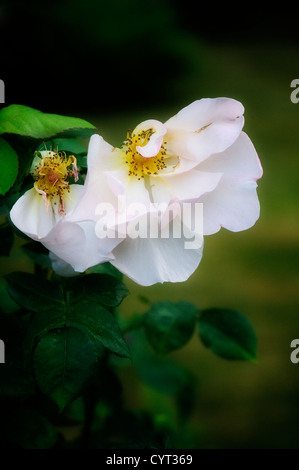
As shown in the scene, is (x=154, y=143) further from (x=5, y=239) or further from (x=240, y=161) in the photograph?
(x=5, y=239)

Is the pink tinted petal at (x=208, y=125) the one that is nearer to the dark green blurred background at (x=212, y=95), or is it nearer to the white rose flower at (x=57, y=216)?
the white rose flower at (x=57, y=216)

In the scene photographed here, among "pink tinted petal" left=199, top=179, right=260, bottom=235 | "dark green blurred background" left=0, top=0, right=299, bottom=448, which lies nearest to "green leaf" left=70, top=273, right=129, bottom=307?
"pink tinted petal" left=199, top=179, right=260, bottom=235

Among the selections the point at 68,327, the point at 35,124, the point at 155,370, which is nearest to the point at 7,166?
the point at 35,124

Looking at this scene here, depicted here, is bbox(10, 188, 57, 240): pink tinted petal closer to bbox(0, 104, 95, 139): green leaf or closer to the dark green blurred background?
bbox(0, 104, 95, 139): green leaf

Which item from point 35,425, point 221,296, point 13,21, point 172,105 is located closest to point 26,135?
point 35,425

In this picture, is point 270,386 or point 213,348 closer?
point 213,348

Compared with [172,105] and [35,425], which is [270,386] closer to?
[35,425]
